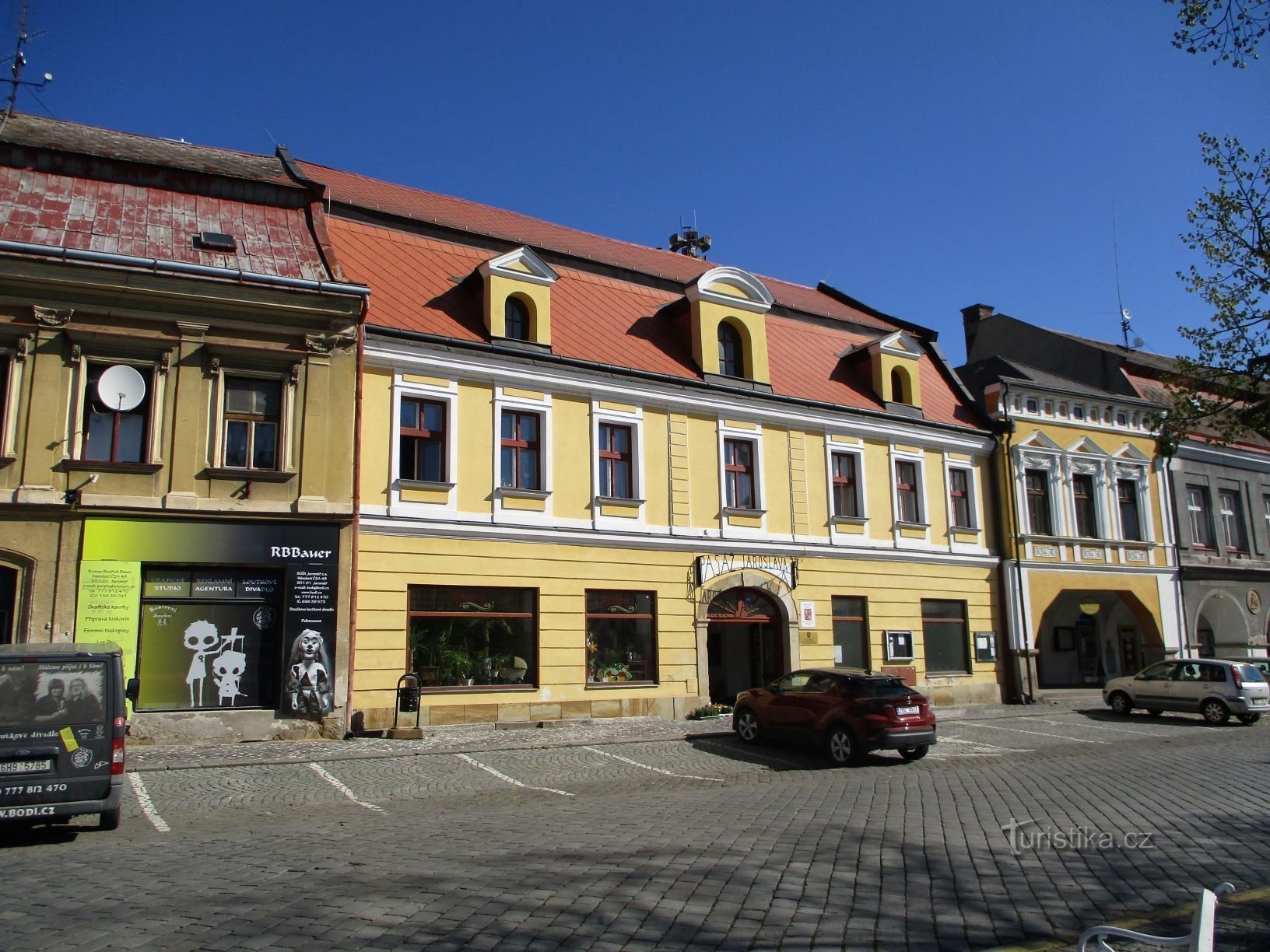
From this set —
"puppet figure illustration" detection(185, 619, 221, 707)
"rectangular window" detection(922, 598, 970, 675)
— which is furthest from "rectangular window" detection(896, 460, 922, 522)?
"puppet figure illustration" detection(185, 619, 221, 707)

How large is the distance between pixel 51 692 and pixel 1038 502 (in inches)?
1051

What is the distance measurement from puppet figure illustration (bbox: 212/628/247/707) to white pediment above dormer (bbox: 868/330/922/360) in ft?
60.5

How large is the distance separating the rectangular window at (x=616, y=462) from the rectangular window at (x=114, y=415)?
925 centimetres

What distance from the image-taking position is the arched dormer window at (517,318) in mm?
22047

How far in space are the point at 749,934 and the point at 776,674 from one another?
18.5 meters

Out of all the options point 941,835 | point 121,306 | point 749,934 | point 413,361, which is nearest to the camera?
point 749,934

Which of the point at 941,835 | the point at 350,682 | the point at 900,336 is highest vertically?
the point at 900,336

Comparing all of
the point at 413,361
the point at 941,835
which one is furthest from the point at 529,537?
the point at 941,835

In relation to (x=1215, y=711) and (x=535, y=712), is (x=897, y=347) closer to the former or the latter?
(x=1215, y=711)

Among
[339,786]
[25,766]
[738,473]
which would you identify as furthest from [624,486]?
[25,766]

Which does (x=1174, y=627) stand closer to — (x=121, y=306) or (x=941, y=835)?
(x=941, y=835)

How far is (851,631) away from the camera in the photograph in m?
25.9

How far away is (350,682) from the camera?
1828 centimetres

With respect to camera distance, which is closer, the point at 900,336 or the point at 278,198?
the point at 278,198
